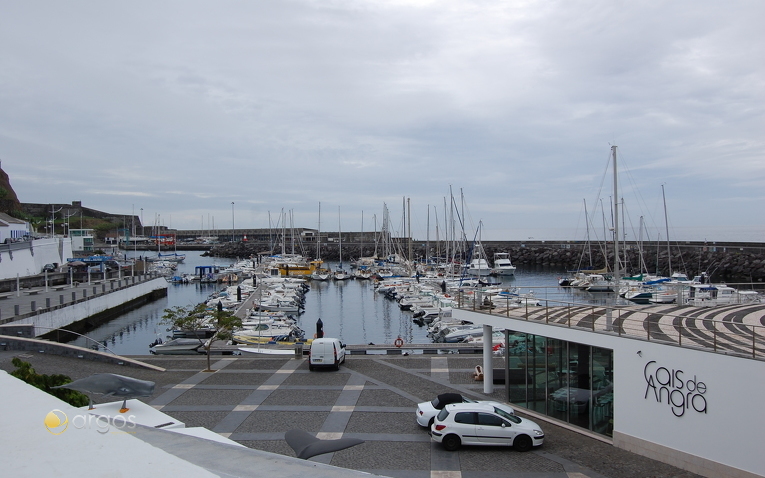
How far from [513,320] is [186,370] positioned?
14.2m

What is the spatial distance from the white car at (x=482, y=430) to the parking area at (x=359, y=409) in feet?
0.88

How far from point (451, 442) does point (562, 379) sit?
13.5ft

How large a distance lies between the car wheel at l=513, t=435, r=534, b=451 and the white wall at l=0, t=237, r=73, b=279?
2529 inches

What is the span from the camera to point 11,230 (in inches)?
2985

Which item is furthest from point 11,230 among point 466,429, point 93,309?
point 466,429

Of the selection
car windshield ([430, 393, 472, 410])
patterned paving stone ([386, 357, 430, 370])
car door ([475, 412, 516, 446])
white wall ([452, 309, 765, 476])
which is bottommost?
patterned paving stone ([386, 357, 430, 370])

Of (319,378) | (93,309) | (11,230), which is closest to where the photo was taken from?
(319,378)

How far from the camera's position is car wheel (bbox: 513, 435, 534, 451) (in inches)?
557

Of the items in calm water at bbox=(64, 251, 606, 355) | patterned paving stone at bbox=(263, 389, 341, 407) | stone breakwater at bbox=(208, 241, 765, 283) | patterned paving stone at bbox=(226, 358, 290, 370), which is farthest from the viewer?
stone breakwater at bbox=(208, 241, 765, 283)

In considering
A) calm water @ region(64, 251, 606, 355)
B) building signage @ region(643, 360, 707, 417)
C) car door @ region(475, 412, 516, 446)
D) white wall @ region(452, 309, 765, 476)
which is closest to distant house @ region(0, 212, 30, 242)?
calm water @ region(64, 251, 606, 355)

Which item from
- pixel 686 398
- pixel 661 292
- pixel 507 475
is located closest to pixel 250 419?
pixel 507 475

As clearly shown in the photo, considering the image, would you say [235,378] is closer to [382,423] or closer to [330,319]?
[382,423]

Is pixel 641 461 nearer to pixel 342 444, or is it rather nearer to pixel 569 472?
pixel 569 472

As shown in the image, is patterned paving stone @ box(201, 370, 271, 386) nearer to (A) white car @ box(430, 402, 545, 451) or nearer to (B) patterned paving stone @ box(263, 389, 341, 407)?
(B) patterned paving stone @ box(263, 389, 341, 407)
